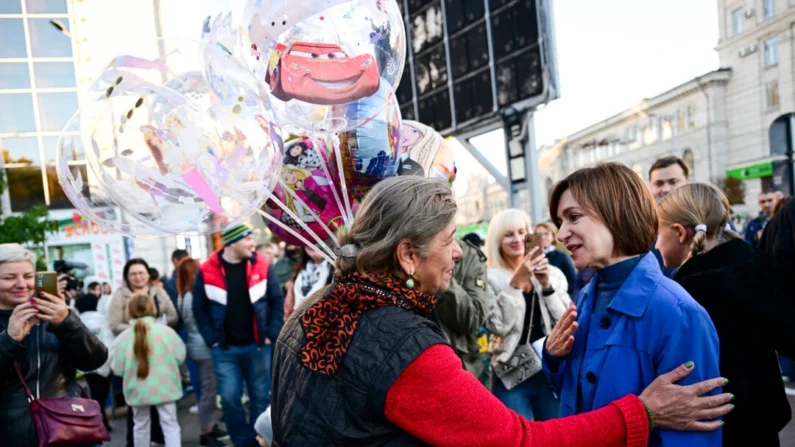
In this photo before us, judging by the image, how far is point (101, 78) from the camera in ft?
7.07

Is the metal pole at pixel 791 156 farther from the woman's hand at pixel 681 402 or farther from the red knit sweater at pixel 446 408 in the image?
the red knit sweater at pixel 446 408

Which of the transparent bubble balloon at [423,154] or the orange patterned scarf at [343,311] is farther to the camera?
the transparent bubble balloon at [423,154]

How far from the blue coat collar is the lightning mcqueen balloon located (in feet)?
4.01

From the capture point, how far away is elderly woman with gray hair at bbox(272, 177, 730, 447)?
131 cm

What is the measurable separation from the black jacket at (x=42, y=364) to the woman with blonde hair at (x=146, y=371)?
175 centimetres

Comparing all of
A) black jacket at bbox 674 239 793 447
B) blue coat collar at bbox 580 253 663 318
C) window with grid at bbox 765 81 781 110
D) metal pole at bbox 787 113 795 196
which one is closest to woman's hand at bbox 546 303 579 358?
blue coat collar at bbox 580 253 663 318

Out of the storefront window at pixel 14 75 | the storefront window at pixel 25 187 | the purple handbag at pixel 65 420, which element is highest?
the storefront window at pixel 14 75

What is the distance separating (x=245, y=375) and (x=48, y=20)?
12.6 metres

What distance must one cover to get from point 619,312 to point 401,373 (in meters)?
0.69

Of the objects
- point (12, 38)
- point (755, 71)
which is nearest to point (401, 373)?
point (12, 38)

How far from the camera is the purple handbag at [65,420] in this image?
265 cm

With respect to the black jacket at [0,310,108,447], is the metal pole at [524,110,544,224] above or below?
above

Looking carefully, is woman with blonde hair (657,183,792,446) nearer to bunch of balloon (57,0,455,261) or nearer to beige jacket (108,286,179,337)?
bunch of balloon (57,0,455,261)

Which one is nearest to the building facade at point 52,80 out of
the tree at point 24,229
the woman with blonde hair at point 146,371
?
the tree at point 24,229
